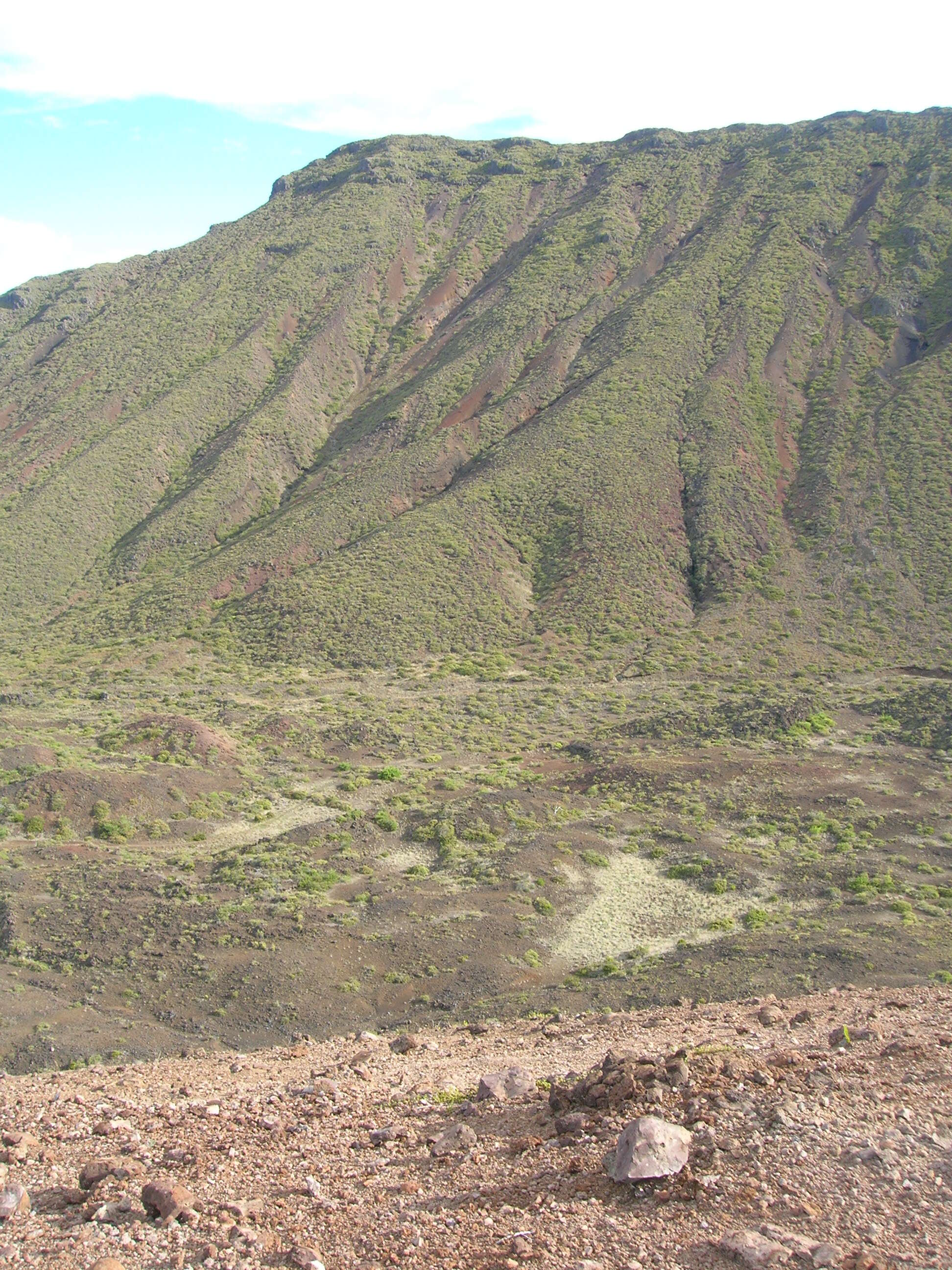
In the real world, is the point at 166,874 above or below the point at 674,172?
below

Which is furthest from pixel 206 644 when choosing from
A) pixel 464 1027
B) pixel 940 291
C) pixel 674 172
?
pixel 674 172

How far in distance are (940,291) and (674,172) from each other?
36.8 metres

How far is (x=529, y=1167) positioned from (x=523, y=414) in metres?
69.6

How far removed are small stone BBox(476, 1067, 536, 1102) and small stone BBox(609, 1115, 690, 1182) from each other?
9.97ft

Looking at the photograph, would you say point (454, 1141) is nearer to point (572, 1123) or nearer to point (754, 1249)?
point (572, 1123)

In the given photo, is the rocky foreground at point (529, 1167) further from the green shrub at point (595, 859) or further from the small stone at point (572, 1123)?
the green shrub at point (595, 859)

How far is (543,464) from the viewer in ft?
225

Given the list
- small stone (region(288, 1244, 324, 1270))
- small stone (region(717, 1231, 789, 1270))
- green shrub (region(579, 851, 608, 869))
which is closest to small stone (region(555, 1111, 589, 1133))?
small stone (region(717, 1231, 789, 1270))

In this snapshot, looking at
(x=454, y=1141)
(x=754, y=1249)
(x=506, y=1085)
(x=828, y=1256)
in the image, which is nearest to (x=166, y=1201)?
(x=454, y=1141)

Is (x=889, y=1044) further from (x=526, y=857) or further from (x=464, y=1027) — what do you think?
(x=526, y=857)

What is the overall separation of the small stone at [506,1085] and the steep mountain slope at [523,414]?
1616 inches

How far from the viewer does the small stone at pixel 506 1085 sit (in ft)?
41.5

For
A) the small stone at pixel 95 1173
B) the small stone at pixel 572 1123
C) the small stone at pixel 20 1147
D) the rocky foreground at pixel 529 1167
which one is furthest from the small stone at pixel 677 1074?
the small stone at pixel 20 1147

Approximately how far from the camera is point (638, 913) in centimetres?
2620
